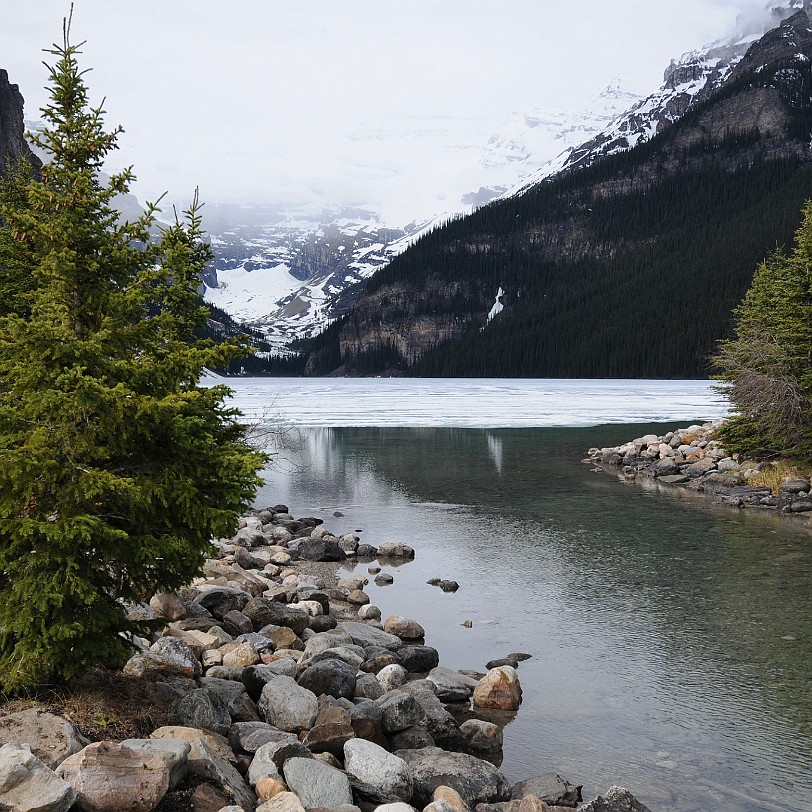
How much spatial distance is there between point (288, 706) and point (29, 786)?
113 inches

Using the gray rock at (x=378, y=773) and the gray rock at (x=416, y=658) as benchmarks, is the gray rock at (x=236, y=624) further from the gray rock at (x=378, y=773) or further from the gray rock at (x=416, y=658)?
the gray rock at (x=378, y=773)

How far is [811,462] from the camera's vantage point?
73.2ft

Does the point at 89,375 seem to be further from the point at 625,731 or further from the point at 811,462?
the point at 811,462

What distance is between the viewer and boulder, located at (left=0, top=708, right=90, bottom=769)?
200 inches

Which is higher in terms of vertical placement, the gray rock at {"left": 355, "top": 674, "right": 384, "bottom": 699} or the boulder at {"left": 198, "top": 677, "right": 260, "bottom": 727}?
the boulder at {"left": 198, "top": 677, "right": 260, "bottom": 727}

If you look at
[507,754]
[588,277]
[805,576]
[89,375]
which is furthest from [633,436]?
[588,277]

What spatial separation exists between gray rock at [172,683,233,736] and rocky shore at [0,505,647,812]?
0.5 inches

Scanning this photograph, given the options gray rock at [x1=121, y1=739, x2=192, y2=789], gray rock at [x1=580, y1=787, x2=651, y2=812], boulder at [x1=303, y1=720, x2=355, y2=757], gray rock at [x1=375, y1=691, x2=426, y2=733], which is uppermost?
gray rock at [x1=121, y1=739, x2=192, y2=789]

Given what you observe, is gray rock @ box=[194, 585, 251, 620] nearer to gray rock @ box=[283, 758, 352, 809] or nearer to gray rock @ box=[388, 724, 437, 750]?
gray rock @ box=[388, 724, 437, 750]

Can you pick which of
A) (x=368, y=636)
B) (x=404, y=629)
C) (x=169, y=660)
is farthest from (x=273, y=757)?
(x=404, y=629)

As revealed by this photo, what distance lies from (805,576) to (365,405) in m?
57.3

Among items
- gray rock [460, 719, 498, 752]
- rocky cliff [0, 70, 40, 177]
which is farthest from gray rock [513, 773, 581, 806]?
rocky cliff [0, 70, 40, 177]

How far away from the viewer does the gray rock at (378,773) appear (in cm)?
595

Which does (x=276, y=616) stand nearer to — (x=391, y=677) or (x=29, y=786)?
(x=391, y=677)
